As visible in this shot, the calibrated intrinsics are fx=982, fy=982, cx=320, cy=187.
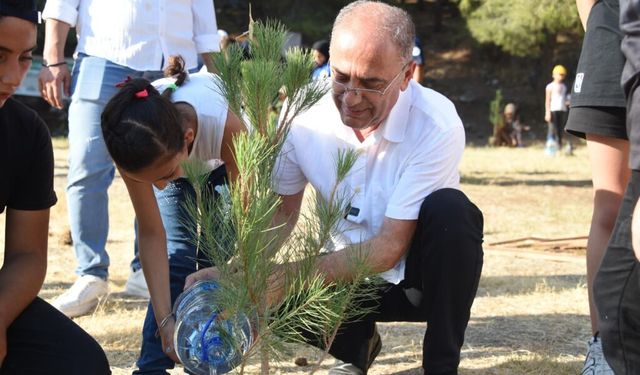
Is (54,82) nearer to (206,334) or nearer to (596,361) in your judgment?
(206,334)

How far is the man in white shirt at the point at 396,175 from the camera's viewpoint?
9.18ft

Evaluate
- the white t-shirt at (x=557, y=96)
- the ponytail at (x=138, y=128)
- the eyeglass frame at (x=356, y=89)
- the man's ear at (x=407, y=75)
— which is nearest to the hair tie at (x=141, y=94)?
the ponytail at (x=138, y=128)

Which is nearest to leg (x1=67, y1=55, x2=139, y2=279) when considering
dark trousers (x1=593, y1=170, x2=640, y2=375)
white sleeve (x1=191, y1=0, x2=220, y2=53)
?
white sleeve (x1=191, y1=0, x2=220, y2=53)

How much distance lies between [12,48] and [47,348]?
805 mm

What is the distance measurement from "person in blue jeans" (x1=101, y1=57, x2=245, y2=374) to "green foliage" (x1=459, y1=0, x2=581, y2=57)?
17424 mm

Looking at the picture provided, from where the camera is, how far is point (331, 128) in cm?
304

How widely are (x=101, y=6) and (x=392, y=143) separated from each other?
1717 millimetres

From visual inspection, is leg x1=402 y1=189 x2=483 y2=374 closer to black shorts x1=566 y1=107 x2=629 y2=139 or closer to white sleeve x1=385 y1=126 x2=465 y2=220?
white sleeve x1=385 y1=126 x2=465 y2=220

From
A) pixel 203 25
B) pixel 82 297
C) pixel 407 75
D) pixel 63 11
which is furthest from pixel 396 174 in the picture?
pixel 63 11

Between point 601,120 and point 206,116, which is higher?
point 601,120

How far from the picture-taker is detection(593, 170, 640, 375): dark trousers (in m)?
2.00

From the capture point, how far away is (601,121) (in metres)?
2.93

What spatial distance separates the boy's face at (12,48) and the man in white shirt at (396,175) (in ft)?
2.44

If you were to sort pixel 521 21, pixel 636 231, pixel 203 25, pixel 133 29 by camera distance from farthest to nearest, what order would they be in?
pixel 521 21, pixel 203 25, pixel 133 29, pixel 636 231
